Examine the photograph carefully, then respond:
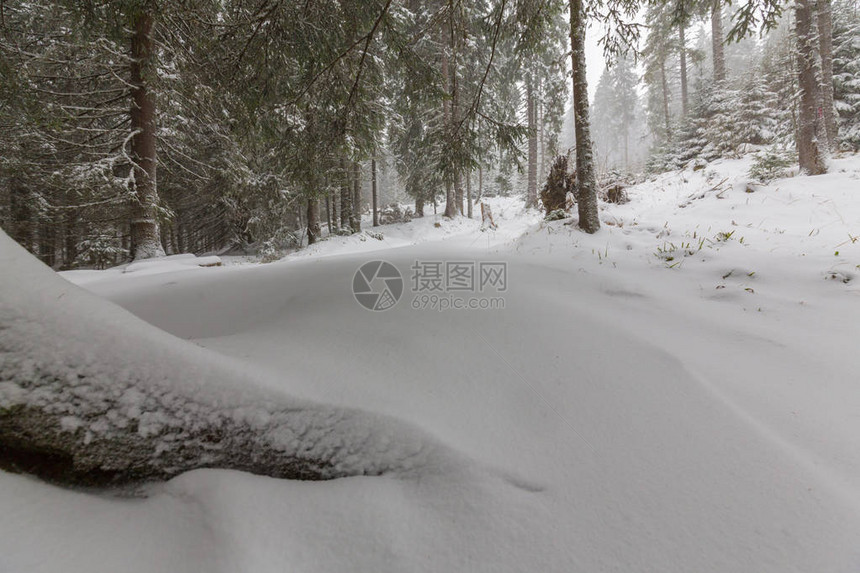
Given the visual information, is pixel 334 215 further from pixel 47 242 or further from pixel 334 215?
pixel 47 242

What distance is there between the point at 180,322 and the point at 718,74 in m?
21.4

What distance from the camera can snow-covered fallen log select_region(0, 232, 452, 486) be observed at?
0.97 meters

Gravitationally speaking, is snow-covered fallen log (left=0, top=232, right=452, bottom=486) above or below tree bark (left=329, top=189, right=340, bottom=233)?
below

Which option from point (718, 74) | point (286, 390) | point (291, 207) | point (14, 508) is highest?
point (718, 74)

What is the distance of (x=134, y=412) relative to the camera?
1041 millimetres

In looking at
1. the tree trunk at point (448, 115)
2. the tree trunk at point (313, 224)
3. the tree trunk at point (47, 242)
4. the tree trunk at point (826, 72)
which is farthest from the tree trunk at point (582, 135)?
the tree trunk at point (47, 242)

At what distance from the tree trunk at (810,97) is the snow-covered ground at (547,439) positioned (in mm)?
6344

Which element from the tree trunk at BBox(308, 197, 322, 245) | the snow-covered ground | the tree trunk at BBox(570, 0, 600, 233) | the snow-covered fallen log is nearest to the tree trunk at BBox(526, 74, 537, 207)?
the tree trunk at BBox(308, 197, 322, 245)

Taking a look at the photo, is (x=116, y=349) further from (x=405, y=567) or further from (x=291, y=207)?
(x=291, y=207)

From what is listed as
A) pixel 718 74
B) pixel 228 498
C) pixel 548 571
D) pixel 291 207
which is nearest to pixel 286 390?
pixel 228 498

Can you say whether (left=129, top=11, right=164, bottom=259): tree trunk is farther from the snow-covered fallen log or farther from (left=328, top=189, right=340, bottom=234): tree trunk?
(left=328, top=189, right=340, bottom=234): tree trunk

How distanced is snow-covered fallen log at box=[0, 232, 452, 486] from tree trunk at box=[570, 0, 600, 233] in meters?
5.10

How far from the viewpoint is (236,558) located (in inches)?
35.0

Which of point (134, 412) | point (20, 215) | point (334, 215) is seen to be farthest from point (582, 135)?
point (20, 215)
